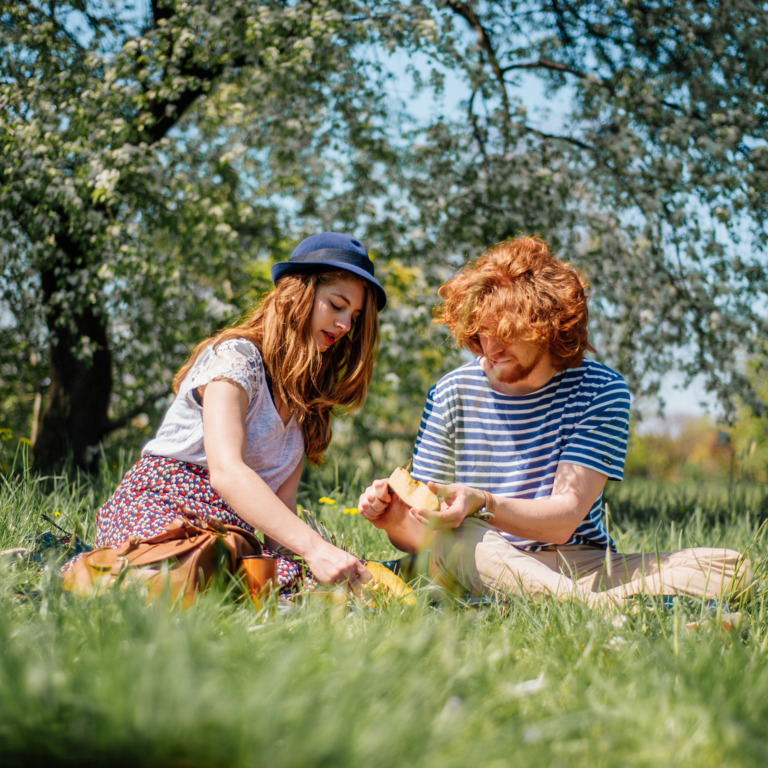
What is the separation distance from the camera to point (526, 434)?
2424 millimetres

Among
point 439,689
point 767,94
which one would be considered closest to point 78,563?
point 439,689

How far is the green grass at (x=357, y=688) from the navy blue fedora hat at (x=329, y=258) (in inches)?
43.7

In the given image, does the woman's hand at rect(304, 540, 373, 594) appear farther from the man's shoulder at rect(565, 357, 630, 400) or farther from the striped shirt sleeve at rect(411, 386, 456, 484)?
the man's shoulder at rect(565, 357, 630, 400)

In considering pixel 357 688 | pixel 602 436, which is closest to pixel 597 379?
pixel 602 436

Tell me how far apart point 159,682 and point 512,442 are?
5.42ft

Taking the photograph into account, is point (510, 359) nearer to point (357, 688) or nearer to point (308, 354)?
point (308, 354)

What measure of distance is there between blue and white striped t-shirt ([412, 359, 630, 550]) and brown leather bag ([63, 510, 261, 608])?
2.74 ft

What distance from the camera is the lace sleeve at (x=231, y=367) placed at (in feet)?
7.23

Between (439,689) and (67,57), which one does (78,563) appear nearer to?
(439,689)

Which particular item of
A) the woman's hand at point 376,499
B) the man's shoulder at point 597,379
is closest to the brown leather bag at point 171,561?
the woman's hand at point 376,499

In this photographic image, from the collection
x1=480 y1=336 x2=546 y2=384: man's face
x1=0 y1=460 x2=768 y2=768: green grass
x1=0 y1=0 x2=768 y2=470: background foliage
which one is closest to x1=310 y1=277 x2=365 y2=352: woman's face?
x1=480 y1=336 x2=546 y2=384: man's face

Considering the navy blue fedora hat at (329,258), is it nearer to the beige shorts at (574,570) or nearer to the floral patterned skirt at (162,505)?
the floral patterned skirt at (162,505)

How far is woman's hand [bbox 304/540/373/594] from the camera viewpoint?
1896 mm

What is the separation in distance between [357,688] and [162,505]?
1277mm
